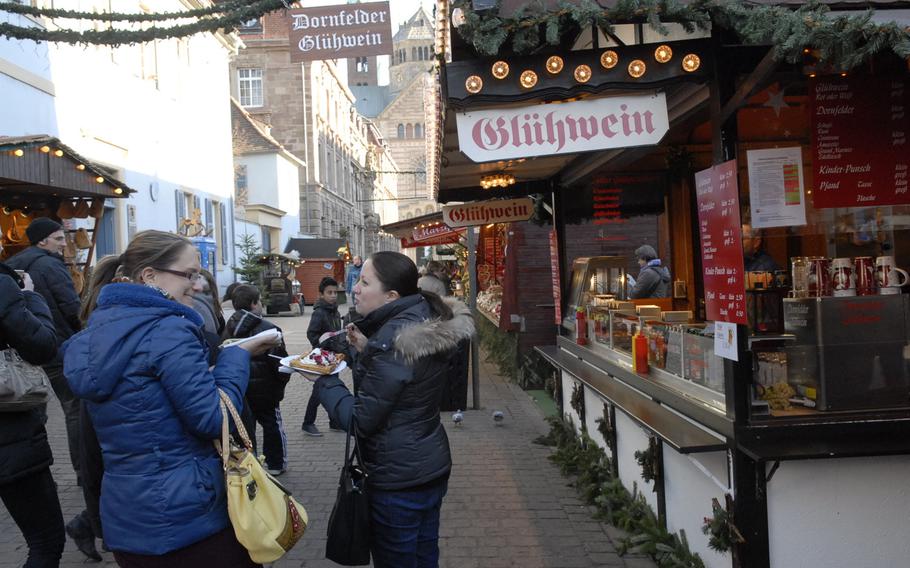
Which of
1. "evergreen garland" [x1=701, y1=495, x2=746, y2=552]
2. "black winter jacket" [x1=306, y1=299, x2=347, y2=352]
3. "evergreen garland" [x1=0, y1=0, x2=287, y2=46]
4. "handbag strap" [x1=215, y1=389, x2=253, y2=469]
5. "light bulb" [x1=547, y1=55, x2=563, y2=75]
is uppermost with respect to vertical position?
"evergreen garland" [x1=0, y1=0, x2=287, y2=46]

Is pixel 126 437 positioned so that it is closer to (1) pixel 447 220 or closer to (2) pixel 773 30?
(2) pixel 773 30

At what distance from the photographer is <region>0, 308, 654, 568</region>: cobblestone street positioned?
4949 mm

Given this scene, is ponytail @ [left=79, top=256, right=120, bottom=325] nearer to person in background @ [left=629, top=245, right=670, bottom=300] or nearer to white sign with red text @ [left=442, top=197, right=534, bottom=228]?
person in background @ [left=629, top=245, right=670, bottom=300]

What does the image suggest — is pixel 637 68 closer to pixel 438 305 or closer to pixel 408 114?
pixel 438 305

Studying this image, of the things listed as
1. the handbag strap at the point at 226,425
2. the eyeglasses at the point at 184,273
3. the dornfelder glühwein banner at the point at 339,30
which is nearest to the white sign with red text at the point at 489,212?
the dornfelder glühwein banner at the point at 339,30

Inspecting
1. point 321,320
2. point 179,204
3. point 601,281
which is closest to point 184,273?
point 321,320

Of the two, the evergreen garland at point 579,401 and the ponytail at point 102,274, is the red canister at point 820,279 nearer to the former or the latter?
the evergreen garland at point 579,401

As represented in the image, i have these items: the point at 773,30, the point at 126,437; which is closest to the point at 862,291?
the point at 773,30

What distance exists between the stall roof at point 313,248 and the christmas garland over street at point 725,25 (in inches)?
1435

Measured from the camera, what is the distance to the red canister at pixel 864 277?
13.1ft

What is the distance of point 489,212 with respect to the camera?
9688 mm

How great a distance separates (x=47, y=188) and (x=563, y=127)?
7.10 metres

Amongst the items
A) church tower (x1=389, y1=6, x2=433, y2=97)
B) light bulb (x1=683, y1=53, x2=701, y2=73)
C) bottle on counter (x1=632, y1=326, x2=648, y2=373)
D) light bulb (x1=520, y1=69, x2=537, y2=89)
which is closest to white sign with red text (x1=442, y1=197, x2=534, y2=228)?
bottle on counter (x1=632, y1=326, x2=648, y2=373)

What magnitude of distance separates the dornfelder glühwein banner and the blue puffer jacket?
666cm
